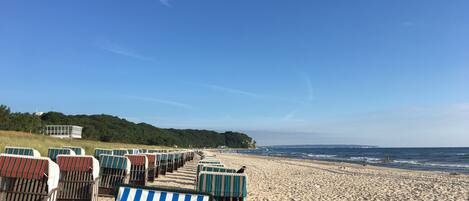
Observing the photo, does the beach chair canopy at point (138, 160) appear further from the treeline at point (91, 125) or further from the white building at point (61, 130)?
the white building at point (61, 130)

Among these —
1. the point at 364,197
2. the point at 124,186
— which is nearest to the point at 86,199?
the point at 124,186

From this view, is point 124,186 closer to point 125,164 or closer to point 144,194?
point 144,194

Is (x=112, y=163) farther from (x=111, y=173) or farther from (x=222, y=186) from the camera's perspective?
(x=222, y=186)

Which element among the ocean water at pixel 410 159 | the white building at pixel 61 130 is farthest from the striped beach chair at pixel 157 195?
the white building at pixel 61 130

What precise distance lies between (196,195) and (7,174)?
347 centimetres

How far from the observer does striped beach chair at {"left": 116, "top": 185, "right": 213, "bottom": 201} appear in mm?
4363

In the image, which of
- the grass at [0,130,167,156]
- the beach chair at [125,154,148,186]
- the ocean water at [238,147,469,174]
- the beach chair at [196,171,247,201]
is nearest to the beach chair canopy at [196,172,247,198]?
the beach chair at [196,171,247,201]

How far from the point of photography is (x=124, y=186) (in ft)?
14.7

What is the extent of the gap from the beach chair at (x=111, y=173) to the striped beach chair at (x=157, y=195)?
561 centimetres

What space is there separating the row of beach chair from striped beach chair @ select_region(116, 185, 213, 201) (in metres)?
0.17

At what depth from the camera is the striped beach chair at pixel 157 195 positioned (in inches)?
172

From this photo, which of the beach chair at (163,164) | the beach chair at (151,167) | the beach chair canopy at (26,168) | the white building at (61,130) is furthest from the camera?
the white building at (61,130)

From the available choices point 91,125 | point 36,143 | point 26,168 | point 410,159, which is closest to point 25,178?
point 26,168

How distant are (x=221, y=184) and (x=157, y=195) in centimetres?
337
